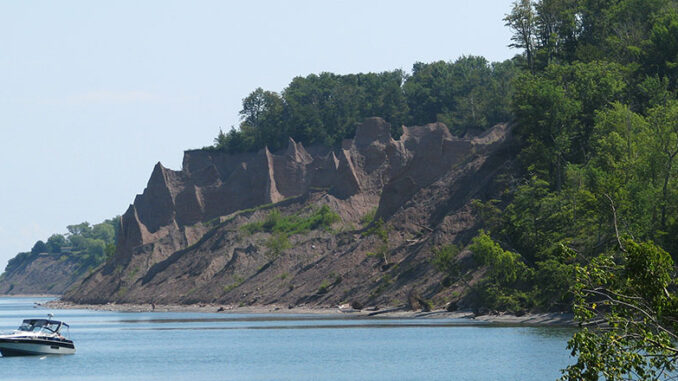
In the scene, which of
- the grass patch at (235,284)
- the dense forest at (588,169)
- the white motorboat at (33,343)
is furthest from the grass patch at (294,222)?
the white motorboat at (33,343)

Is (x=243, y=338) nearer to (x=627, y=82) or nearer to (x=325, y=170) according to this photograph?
(x=627, y=82)

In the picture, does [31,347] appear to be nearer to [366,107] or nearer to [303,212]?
[303,212]

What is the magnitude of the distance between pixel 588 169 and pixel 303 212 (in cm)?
7311

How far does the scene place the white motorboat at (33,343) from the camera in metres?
66.8

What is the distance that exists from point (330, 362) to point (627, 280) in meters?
38.6

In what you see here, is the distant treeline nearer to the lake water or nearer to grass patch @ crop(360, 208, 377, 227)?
grass patch @ crop(360, 208, 377, 227)

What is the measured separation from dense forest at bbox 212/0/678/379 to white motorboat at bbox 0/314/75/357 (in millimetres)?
32438

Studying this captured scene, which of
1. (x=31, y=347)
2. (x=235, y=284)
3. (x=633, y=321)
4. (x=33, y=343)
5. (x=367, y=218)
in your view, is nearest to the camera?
(x=633, y=321)

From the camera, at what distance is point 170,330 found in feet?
315

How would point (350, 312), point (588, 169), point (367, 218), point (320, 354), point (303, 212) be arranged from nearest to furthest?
point (320, 354)
point (588, 169)
point (350, 312)
point (367, 218)
point (303, 212)

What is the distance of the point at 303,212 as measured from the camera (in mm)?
151875

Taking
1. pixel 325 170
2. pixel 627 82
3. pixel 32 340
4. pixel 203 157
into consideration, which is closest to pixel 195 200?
pixel 203 157

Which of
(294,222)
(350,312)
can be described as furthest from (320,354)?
(294,222)

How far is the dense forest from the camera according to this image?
22609 mm
